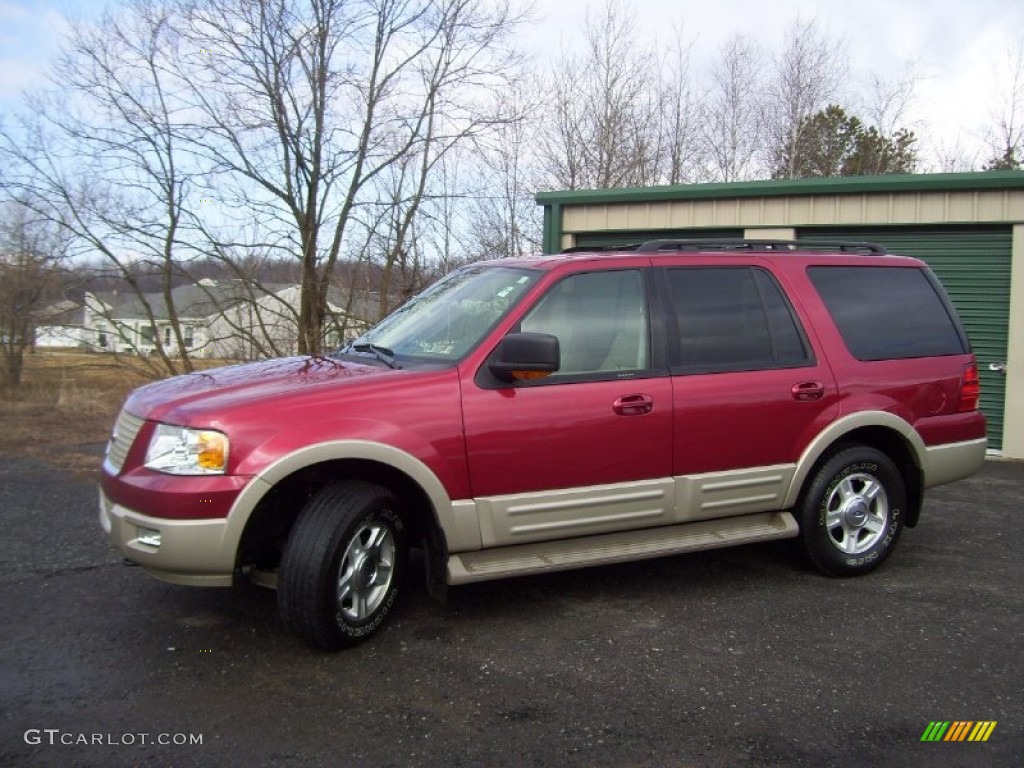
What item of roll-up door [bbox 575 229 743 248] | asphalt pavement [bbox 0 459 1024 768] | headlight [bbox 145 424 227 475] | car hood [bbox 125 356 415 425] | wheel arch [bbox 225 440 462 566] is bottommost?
asphalt pavement [bbox 0 459 1024 768]

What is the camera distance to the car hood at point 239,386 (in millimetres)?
3551

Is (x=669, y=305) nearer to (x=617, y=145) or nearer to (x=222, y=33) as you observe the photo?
(x=222, y=33)

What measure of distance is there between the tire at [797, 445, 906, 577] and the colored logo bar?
1634 mm

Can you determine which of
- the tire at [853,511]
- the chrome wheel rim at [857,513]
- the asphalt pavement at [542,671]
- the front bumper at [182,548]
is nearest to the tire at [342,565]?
the asphalt pavement at [542,671]

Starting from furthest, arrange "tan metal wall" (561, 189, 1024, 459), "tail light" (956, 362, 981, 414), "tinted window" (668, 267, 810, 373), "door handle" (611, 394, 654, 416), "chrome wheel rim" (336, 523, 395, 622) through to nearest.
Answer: "tan metal wall" (561, 189, 1024, 459) < "tail light" (956, 362, 981, 414) < "tinted window" (668, 267, 810, 373) < "door handle" (611, 394, 654, 416) < "chrome wheel rim" (336, 523, 395, 622)

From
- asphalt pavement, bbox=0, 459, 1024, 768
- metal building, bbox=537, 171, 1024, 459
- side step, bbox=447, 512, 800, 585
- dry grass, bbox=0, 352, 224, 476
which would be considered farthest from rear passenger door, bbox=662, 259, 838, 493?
dry grass, bbox=0, 352, 224, 476

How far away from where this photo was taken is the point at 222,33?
13219mm

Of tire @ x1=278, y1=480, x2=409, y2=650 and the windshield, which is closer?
tire @ x1=278, y1=480, x2=409, y2=650

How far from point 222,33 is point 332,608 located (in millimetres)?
12382

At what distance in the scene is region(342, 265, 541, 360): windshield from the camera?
4.19 metres

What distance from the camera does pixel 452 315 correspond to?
4.48 m

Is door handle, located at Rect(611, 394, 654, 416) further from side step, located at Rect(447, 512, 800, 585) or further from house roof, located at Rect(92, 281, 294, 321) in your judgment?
house roof, located at Rect(92, 281, 294, 321)

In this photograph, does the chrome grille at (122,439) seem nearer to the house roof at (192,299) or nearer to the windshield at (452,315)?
the windshield at (452,315)

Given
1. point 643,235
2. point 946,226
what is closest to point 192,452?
point 643,235
